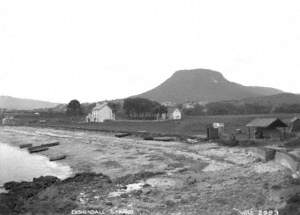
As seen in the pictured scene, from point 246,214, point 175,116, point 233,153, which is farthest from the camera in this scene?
point 175,116

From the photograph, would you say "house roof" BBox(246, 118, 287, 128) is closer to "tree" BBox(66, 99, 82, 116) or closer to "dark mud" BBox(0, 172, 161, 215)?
"dark mud" BBox(0, 172, 161, 215)

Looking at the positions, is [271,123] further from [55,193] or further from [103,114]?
[103,114]

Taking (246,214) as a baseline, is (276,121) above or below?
above

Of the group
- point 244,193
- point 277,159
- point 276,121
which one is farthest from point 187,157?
point 244,193

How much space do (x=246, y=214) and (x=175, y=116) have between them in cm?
6937

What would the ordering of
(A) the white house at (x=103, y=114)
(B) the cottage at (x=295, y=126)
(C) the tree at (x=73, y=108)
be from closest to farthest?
(B) the cottage at (x=295, y=126)
(A) the white house at (x=103, y=114)
(C) the tree at (x=73, y=108)

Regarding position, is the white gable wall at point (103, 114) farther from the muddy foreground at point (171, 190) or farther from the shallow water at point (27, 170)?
the muddy foreground at point (171, 190)

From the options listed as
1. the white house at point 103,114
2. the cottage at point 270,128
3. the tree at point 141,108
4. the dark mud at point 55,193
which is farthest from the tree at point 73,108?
the dark mud at point 55,193

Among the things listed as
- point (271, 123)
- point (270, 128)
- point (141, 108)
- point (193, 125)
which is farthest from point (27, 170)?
point (141, 108)

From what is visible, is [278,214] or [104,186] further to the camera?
[104,186]

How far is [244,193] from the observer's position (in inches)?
629

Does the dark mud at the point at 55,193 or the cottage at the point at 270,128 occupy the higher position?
the cottage at the point at 270,128

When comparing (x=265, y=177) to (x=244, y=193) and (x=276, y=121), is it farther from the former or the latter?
(x=276, y=121)

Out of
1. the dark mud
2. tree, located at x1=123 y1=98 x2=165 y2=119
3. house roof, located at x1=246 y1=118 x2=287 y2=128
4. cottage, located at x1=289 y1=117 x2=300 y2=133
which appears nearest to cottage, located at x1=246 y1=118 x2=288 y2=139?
house roof, located at x1=246 y1=118 x2=287 y2=128
